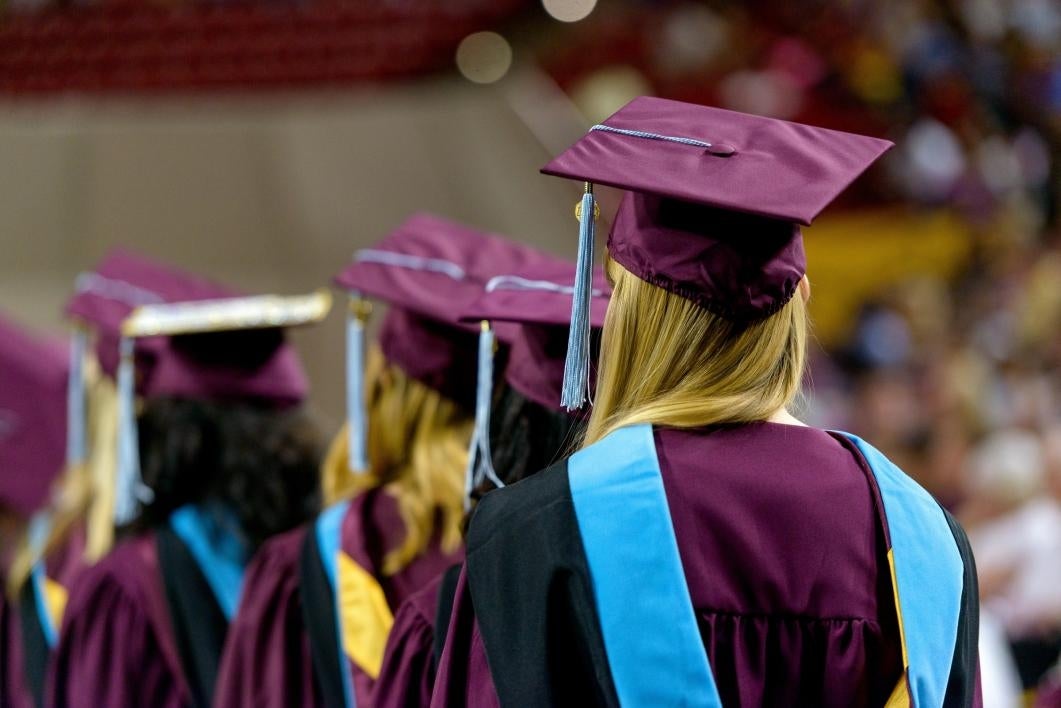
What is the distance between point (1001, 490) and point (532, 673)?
3.16 meters

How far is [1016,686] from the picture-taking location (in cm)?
349

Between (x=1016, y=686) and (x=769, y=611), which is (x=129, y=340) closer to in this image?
(x=769, y=611)

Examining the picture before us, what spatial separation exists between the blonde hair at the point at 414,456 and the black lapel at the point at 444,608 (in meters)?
0.25

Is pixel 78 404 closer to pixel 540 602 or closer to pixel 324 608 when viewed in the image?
pixel 324 608

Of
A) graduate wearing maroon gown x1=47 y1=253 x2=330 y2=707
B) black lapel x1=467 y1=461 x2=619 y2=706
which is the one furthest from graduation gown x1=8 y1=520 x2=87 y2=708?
black lapel x1=467 y1=461 x2=619 y2=706

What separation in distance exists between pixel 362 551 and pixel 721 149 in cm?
90

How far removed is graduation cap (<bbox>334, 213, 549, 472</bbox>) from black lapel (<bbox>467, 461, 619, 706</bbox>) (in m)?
0.69

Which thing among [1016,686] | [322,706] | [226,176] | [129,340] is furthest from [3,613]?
[226,176]

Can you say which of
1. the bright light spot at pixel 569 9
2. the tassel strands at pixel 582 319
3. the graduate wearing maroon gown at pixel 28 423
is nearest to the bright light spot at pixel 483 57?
the bright light spot at pixel 569 9

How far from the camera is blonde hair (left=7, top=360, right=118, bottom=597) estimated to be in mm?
2824

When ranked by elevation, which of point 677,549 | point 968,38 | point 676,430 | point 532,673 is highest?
point 968,38

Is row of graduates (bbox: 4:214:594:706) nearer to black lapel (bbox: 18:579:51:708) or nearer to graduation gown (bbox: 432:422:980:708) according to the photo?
black lapel (bbox: 18:579:51:708)

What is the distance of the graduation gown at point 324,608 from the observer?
203 centimetres

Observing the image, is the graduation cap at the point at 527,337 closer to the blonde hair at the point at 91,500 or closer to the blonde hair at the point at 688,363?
the blonde hair at the point at 688,363
